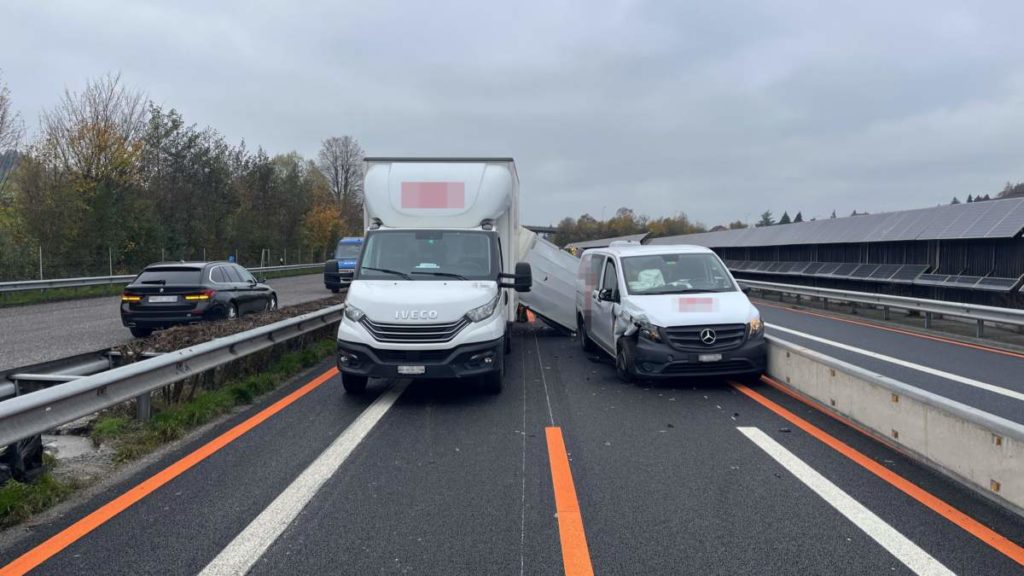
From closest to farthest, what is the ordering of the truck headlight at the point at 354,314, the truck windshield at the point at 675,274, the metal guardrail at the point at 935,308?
the truck headlight at the point at 354,314 → the truck windshield at the point at 675,274 → the metal guardrail at the point at 935,308

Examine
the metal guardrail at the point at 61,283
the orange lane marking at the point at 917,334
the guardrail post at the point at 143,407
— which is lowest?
the orange lane marking at the point at 917,334

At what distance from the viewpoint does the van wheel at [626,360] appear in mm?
8750

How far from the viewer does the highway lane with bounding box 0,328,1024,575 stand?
3781mm

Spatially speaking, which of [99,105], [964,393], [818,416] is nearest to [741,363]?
[818,416]

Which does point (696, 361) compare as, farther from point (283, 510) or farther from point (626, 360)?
point (283, 510)

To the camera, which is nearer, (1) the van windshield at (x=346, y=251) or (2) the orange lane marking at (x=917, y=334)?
(2) the orange lane marking at (x=917, y=334)

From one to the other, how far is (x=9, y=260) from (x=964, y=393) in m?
27.5

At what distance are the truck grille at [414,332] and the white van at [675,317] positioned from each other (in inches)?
102

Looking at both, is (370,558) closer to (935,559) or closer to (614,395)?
(935,559)

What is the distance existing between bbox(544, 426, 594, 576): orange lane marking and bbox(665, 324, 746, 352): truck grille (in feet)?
9.41

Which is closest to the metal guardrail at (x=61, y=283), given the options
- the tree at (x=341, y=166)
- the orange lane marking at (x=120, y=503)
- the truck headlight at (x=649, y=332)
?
the orange lane marking at (x=120, y=503)

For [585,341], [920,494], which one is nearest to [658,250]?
[585,341]

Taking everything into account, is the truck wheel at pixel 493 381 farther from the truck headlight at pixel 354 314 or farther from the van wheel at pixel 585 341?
the van wheel at pixel 585 341

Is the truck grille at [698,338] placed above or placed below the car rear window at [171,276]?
below
